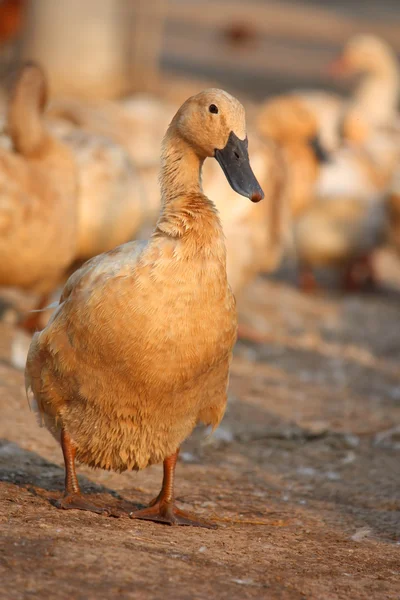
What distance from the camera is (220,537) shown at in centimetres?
400

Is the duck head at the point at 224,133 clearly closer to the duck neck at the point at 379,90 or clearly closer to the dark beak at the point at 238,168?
the dark beak at the point at 238,168

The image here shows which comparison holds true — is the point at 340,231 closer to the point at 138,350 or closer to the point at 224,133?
the point at 224,133

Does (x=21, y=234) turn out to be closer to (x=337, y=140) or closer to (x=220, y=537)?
(x=220, y=537)

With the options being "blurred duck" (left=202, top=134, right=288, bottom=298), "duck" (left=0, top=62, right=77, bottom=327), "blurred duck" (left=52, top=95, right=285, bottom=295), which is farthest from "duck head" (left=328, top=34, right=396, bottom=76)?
"duck" (left=0, top=62, right=77, bottom=327)

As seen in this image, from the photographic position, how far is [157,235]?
12.8ft

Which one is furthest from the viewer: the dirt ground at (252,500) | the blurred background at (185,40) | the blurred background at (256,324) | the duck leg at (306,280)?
the blurred background at (185,40)

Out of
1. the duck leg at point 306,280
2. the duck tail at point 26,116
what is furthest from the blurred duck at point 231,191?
the duck leg at point 306,280

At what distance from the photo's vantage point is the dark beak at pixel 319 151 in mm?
10195

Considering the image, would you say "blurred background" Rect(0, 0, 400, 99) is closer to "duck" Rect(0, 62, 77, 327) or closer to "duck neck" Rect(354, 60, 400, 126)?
"duck neck" Rect(354, 60, 400, 126)

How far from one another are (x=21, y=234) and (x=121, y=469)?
274cm

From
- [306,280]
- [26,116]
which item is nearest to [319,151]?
[306,280]

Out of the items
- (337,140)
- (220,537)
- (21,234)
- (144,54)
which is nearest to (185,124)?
(220,537)

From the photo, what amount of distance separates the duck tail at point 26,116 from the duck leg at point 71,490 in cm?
314

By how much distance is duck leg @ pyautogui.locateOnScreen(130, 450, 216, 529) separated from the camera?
13.4 feet
